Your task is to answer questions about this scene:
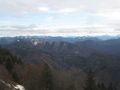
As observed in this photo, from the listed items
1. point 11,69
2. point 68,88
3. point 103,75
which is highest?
point 11,69

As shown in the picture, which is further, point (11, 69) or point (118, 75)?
point (118, 75)

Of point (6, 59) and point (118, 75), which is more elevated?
point (6, 59)

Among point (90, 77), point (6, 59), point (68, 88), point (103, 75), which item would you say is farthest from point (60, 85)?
point (103, 75)

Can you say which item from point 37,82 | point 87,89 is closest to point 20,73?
point 37,82

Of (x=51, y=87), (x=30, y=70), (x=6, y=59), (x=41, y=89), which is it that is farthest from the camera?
(x=6, y=59)

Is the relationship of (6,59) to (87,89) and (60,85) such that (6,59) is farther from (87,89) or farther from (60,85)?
(87,89)

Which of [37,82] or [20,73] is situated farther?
[20,73]

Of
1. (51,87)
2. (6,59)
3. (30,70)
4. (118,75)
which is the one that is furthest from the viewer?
(118,75)

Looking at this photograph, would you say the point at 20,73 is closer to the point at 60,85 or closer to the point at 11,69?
the point at 11,69

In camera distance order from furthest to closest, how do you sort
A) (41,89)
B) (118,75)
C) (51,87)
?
(118,75)
(51,87)
(41,89)
